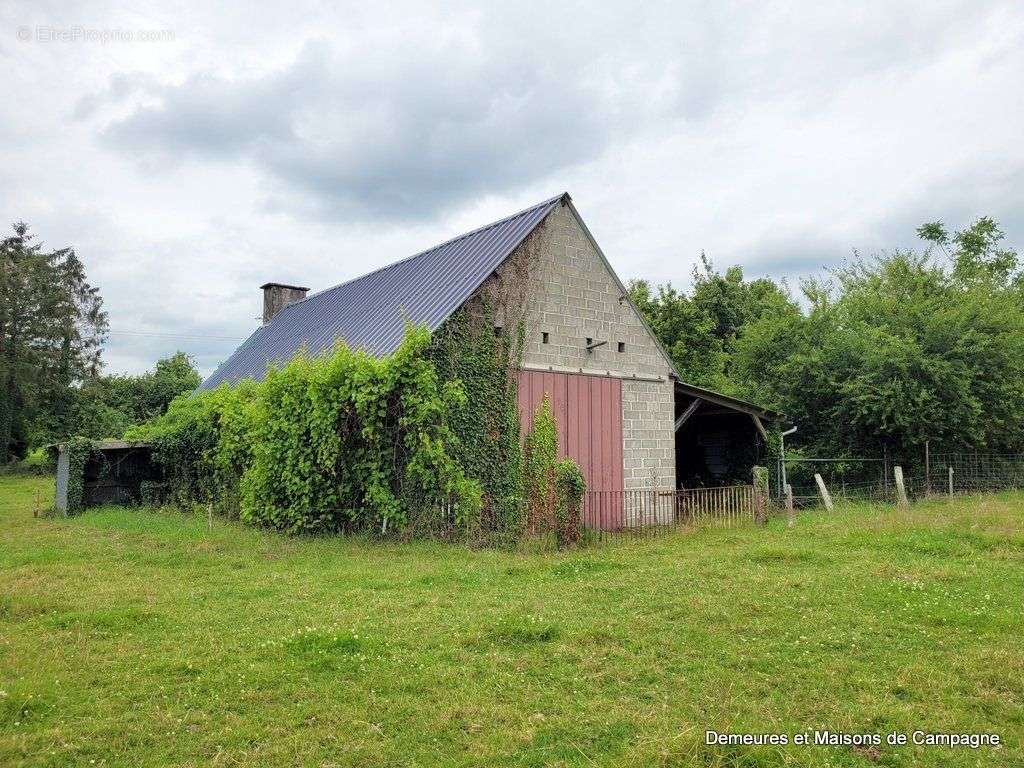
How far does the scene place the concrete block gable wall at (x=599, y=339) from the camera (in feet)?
52.7

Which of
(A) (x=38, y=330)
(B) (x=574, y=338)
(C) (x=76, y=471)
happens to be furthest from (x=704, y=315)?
(A) (x=38, y=330)

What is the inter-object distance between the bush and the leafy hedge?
145 cm

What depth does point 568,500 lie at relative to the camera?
13.3 meters

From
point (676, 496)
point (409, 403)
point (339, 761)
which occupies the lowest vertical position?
point (339, 761)

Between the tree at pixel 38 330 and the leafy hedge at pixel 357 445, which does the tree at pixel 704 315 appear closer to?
the leafy hedge at pixel 357 445

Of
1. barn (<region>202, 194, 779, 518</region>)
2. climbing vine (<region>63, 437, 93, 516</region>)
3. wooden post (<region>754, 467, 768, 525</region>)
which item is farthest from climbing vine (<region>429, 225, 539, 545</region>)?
climbing vine (<region>63, 437, 93, 516</region>)

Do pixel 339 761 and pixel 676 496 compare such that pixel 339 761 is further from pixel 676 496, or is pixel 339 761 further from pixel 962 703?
pixel 676 496

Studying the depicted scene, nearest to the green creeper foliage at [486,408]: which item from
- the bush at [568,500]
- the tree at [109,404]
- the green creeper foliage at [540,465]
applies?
the green creeper foliage at [540,465]

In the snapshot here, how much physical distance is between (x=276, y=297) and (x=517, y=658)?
1027 inches

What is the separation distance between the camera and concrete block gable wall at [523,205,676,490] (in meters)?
16.1

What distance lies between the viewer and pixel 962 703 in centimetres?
514

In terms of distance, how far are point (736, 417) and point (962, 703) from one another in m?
16.3

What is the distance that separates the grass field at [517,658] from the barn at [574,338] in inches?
217

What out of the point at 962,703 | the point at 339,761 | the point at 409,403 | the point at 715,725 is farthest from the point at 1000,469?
the point at 339,761
